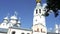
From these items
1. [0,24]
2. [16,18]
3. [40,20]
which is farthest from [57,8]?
[0,24]

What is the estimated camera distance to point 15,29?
44.0 m

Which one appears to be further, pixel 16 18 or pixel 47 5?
pixel 16 18

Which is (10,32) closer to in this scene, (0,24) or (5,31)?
(5,31)

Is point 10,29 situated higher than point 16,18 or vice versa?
point 16,18

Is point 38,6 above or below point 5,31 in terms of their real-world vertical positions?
above

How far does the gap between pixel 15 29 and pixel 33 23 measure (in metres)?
4.83

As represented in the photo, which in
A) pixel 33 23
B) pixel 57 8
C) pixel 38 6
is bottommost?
pixel 57 8

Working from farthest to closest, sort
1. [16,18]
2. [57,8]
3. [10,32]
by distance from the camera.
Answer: [16,18]
[10,32]
[57,8]

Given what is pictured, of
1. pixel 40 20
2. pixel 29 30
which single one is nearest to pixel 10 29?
pixel 29 30

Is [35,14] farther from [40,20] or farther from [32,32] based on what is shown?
[32,32]

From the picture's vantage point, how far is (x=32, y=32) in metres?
44.7

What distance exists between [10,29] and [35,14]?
7.37m

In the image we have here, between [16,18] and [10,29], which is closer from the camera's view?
[10,29]

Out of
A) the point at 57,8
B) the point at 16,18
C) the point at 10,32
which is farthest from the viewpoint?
the point at 16,18
